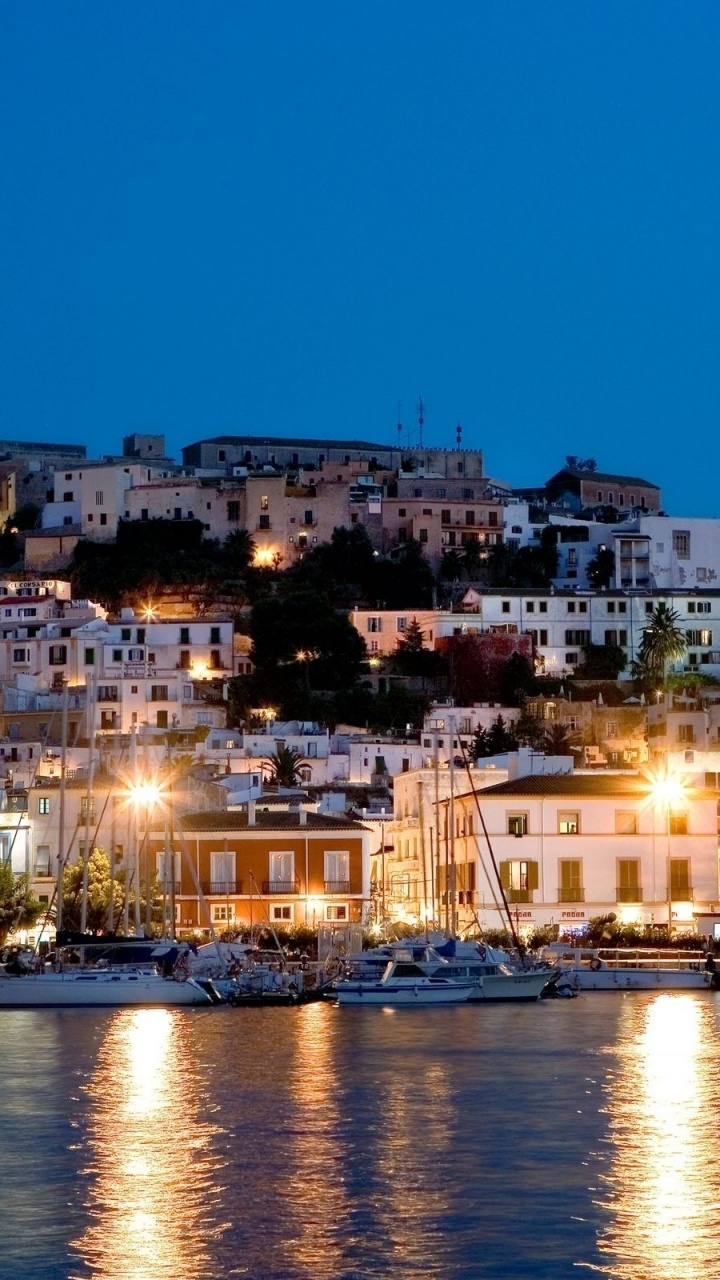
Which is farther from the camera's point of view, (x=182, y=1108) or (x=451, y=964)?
(x=451, y=964)

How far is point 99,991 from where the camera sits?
186 ft

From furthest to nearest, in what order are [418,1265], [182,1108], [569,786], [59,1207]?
[569,786]
[182,1108]
[59,1207]
[418,1265]

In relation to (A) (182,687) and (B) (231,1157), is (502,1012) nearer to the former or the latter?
(B) (231,1157)

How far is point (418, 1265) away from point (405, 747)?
65.5 m

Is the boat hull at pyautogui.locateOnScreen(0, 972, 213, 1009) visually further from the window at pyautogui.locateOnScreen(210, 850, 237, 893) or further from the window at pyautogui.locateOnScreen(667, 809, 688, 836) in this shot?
the window at pyautogui.locateOnScreen(667, 809, 688, 836)

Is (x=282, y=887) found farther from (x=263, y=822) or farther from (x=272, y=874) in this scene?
(x=263, y=822)

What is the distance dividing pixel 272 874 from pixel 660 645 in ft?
127

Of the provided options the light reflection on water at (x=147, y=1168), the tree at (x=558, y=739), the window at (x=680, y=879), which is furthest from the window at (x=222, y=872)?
the tree at (x=558, y=739)

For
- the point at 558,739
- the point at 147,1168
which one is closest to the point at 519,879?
the point at 558,739

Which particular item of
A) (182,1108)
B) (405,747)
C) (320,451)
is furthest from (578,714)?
(182,1108)

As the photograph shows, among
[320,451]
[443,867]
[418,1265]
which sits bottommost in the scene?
[418,1265]

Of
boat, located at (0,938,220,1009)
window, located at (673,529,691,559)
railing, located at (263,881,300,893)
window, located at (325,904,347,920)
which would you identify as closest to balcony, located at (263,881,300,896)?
railing, located at (263,881,300,893)

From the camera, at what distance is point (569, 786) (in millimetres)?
67312

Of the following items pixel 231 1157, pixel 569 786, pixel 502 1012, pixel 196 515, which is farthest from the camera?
pixel 196 515
